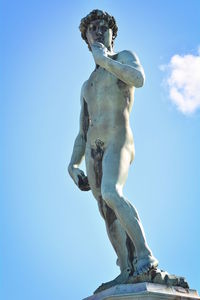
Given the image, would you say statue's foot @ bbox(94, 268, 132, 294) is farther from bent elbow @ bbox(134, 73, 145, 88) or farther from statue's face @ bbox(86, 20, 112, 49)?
statue's face @ bbox(86, 20, 112, 49)

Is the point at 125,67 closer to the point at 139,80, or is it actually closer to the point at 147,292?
the point at 139,80

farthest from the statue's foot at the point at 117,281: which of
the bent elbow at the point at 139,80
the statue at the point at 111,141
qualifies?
the bent elbow at the point at 139,80

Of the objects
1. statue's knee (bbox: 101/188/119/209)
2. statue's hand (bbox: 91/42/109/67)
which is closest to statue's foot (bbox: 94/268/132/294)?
statue's knee (bbox: 101/188/119/209)

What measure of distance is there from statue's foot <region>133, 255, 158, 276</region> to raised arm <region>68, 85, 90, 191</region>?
71.1 inches

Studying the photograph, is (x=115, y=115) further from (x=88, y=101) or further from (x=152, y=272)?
(x=152, y=272)

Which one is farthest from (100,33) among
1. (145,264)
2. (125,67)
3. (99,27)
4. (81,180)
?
(145,264)

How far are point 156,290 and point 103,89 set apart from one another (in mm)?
3288

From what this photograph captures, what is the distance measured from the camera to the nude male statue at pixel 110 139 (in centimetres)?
645

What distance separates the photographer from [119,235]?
6.95 m

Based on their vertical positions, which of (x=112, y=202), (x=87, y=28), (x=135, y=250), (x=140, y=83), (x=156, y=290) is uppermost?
(x=87, y=28)

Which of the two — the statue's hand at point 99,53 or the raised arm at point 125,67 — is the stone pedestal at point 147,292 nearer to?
the raised arm at point 125,67

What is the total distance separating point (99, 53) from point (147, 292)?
11.9 feet

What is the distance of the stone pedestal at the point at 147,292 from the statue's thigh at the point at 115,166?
1.37m

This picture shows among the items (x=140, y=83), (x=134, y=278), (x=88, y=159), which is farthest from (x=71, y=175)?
(x=134, y=278)
